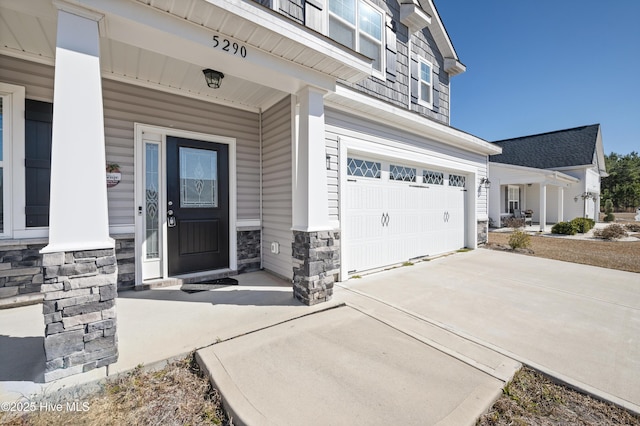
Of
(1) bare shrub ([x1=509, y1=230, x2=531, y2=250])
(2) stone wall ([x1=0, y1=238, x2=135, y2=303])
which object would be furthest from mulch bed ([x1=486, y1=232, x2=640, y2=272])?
(2) stone wall ([x1=0, y1=238, x2=135, y2=303])

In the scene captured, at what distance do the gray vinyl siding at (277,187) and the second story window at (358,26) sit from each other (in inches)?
80.6

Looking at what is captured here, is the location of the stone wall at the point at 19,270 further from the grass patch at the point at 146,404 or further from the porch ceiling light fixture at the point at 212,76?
the porch ceiling light fixture at the point at 212,76

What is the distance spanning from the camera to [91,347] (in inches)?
74.8

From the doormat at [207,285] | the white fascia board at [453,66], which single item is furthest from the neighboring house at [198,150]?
the white fascia board at [453,66]

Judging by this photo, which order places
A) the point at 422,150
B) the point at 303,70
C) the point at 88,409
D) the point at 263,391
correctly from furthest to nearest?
the point at 422,150 < the point at 303,70 < the point at 263,391 < the point at 88,409

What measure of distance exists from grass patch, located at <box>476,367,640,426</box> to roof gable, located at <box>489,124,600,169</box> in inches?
701

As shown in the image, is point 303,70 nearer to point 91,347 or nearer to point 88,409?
point 91,347

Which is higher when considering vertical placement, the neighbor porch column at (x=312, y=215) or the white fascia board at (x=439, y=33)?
the white fascia board at (x=439, y=33)

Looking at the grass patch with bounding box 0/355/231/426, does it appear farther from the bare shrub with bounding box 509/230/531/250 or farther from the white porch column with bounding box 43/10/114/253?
the bare shrub with bounding box 509/230/531/250

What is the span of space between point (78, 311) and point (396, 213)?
15.4 feet

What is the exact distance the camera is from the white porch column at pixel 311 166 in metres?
3.13

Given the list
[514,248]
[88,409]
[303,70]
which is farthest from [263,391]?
[514,248]

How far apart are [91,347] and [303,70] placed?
3.21 metres

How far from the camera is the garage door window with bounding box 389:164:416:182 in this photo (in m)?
5.15
